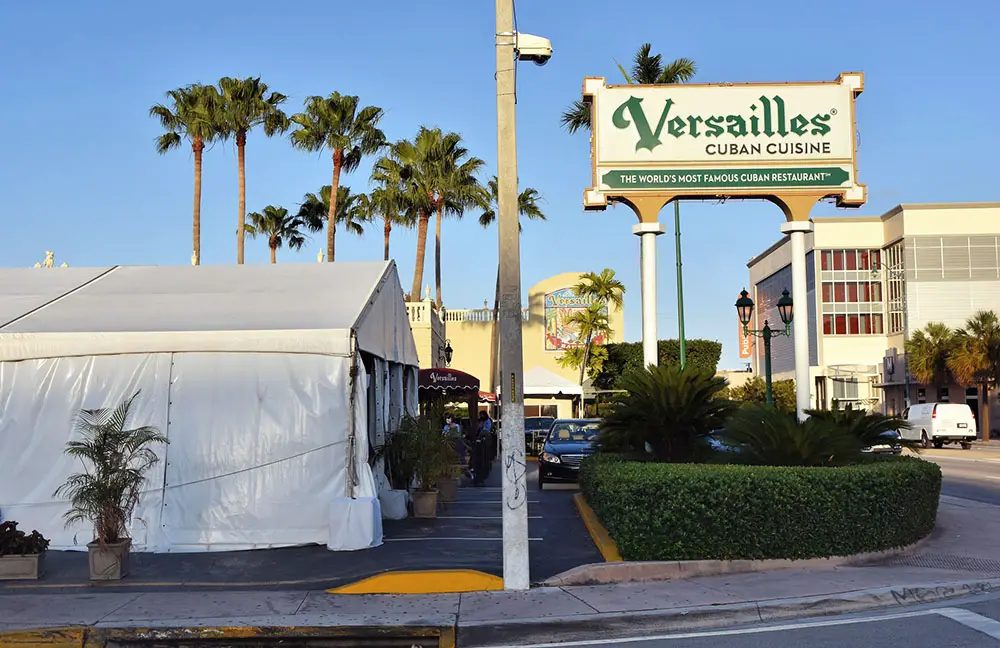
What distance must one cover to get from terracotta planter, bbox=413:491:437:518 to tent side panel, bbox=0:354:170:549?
13.6 feet

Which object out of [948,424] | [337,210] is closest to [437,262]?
[337,210]

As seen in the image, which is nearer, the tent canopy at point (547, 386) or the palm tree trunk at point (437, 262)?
the tent canopy at point (547, 386)

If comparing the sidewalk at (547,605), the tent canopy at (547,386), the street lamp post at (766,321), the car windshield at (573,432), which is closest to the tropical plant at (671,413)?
the sidewalk at (547,605)

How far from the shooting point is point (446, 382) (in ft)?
80.3

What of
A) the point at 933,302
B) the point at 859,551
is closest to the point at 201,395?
the point at 859,551

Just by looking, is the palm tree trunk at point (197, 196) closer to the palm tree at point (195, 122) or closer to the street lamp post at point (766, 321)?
the palm tree at point (195, 122)

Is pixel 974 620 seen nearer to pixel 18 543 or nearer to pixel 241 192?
pixel 18 543

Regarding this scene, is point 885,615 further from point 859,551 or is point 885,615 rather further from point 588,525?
point 588,525

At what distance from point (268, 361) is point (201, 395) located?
0.96m

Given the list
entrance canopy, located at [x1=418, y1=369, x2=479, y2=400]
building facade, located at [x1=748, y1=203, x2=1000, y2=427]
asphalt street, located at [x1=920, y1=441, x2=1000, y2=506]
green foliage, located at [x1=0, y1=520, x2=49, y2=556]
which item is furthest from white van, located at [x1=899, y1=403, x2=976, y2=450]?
green foliage, located at [x1=0, y1=520, x2=49, y2=556]

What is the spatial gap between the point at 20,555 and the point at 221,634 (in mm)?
3582

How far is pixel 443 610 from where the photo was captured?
27.7 feet

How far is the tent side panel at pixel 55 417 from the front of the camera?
11641 mm

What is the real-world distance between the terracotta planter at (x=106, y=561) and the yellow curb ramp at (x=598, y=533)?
Result: 530 cm
